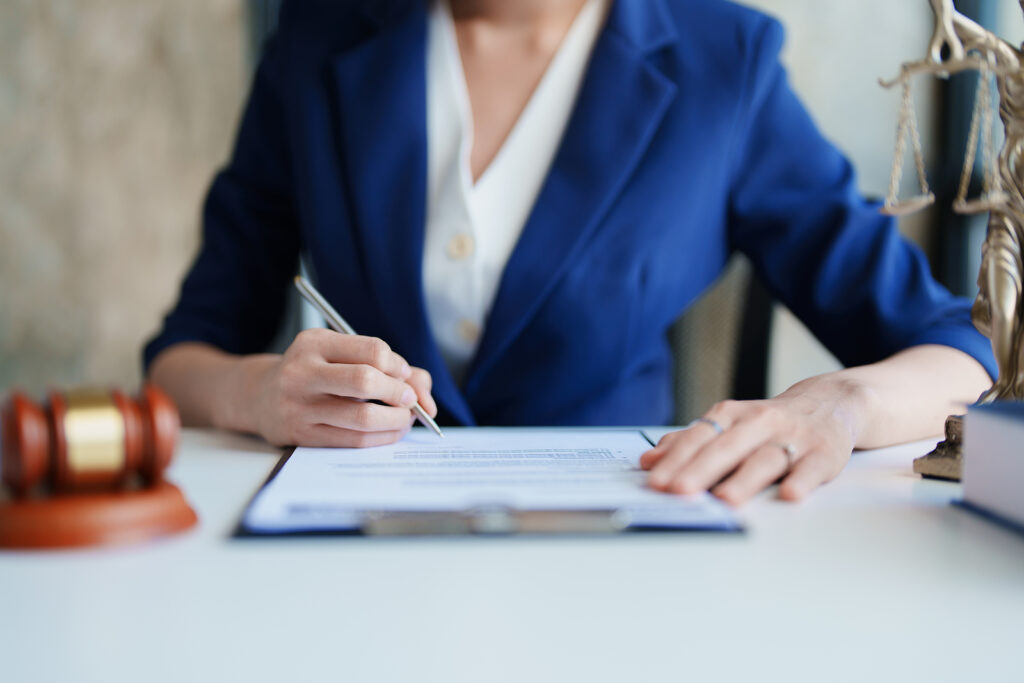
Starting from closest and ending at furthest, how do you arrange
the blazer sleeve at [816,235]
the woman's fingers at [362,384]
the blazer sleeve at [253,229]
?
the woman's fingers at [362,384]
the blazer sleeve at [816,235]
the blazer sleeve at [253,229]

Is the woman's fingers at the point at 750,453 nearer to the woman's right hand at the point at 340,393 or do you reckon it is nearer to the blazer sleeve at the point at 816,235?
the woman's right hand at the point at 340,393

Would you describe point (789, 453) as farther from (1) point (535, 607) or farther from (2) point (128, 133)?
(2) point (128, 133)

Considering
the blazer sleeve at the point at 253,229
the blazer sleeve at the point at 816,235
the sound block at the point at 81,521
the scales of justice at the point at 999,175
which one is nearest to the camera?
the sound block at the point at 81,521

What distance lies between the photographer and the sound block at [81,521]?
1.33ft

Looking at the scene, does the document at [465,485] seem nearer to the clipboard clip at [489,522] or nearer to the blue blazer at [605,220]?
the clipboard clip at [489,522]

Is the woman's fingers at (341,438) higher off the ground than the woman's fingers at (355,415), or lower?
lower

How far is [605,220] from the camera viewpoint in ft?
3.04

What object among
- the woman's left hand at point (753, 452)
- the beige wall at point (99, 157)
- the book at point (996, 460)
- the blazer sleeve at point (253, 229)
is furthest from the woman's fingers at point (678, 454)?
the beige wall at point (99, 157)

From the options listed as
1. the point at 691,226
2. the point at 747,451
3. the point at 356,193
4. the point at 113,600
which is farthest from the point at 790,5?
the point at 113,600

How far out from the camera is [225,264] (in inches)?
42.0

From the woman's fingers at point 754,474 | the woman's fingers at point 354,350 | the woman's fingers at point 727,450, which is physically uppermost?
the woman's fingers at point 354,350

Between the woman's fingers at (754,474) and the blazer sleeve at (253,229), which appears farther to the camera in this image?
the blazer sleeve at (253,229)

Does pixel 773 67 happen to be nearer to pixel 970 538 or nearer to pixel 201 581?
pixel 970 538

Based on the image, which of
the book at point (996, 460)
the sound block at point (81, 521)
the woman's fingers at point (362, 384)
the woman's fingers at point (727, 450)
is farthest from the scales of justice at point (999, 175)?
the sound block at point (81, 521)
